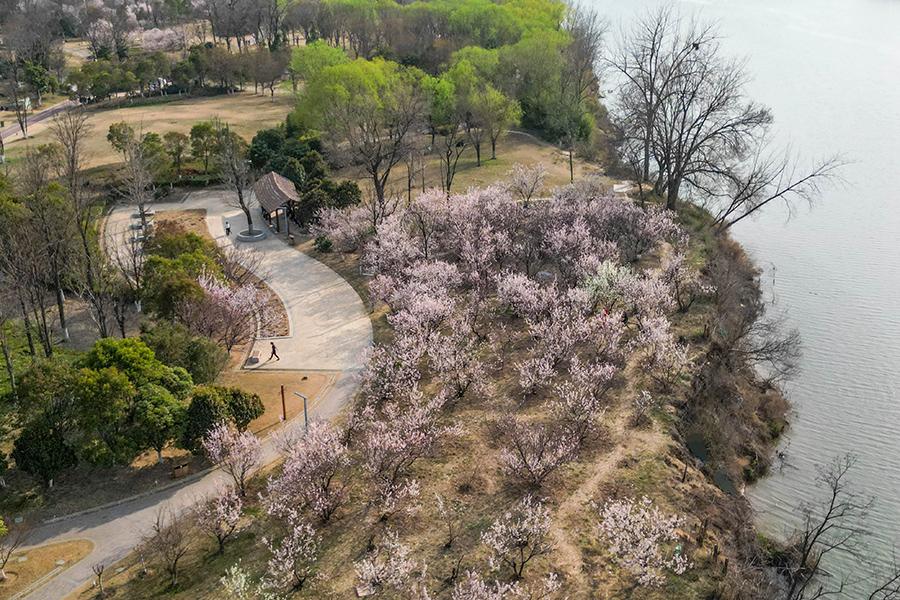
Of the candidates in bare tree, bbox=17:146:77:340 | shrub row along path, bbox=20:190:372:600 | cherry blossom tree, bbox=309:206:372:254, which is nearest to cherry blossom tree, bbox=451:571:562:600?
shrub row along path, bbox=20:190:372:600

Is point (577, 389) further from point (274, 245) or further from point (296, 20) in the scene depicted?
point (296, 20)

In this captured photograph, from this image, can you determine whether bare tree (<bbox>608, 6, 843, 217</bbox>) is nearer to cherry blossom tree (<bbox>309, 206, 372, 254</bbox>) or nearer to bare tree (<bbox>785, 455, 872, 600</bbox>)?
cherry blossom tree (<bbox>309, 206, 372, 254</bbox>)

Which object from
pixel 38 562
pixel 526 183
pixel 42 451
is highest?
pixel 526 183

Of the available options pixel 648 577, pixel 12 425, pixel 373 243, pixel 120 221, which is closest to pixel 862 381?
pixel 648 577

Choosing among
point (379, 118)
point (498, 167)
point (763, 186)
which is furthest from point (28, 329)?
point (763, 186)

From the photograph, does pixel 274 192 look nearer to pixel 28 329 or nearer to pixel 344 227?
pixel 344 227
